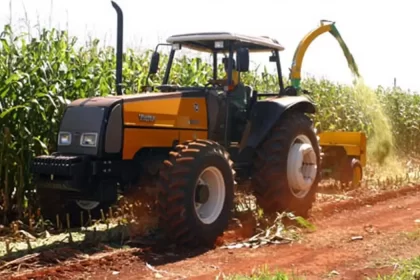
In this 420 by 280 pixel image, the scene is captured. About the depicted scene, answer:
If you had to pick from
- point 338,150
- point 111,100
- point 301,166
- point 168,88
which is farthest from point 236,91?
point 338,150

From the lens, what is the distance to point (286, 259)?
5.26 meters

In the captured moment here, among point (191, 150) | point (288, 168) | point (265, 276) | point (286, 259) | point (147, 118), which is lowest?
point (286, 259)

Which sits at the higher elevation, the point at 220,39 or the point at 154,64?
the point at 220,39

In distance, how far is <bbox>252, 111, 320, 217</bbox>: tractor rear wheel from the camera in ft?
22.1

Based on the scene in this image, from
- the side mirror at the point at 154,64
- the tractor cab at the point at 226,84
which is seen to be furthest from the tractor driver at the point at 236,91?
the side mirror at the point at 154,64

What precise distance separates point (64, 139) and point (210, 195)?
1.51 meters

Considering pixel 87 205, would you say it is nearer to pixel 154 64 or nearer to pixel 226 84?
pixel 154 64

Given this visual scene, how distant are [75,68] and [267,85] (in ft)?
17.6

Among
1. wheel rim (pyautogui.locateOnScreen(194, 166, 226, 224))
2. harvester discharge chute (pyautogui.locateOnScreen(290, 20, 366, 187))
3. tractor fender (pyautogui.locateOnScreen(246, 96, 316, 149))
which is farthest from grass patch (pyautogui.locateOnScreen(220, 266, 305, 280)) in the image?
harvester discharge chute (pyautogui.locateOnScreen(290, 20, 366, 187))

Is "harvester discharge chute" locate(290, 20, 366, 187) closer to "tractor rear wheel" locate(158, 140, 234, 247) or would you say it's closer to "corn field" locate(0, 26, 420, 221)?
"corn field" locate(0, 26, 420, 221)

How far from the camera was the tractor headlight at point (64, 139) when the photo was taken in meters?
5.94

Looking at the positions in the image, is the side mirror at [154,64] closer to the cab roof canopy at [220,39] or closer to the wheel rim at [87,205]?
the cab roof canopy at [220,39]

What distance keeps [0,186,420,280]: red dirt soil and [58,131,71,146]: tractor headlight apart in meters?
1.27

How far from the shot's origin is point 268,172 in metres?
6.71
